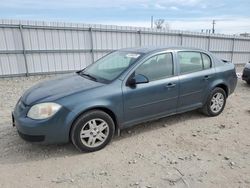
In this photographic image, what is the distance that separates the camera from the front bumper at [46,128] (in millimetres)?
2951

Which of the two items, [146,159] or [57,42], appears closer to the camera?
[146,159]

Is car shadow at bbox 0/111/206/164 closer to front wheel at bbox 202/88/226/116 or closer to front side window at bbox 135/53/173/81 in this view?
front side window at bbox 135/53/173/81

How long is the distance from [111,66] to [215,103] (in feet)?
7.85

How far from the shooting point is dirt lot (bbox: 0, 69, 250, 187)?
266cm

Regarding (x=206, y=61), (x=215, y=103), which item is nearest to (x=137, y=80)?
(x=206, y=61)

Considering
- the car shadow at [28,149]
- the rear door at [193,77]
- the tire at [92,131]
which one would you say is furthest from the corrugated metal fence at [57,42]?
the tire at [92,131]

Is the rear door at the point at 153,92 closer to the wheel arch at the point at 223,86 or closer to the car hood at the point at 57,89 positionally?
the car hood at the point at 57,89

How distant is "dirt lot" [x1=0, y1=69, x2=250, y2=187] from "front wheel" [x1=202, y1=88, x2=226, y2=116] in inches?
13.8

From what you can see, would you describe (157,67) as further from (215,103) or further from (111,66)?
(215,103)

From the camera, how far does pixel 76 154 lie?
10.6 ft

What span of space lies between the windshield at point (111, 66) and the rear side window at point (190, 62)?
0.89m

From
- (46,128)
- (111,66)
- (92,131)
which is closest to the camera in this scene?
(46,128)

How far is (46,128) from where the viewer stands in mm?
2967

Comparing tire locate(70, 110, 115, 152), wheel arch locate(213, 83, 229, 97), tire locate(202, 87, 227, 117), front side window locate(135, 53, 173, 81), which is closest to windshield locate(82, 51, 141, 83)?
front side window locate(135, 53, 173, 81)
